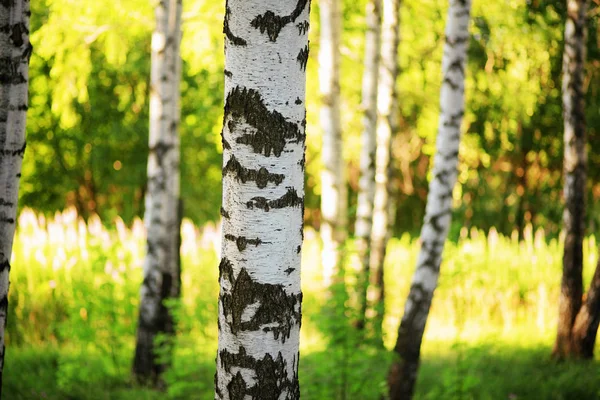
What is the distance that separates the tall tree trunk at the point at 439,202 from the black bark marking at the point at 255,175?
7.53ft

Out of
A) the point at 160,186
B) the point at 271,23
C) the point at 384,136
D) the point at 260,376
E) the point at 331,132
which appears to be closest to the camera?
the point at 271,23

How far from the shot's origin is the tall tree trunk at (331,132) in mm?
6566

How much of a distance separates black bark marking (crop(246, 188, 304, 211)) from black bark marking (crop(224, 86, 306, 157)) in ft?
A: 0.51

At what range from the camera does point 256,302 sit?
2.35 metres

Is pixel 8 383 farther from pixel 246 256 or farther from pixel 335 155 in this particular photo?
pixel 246 256

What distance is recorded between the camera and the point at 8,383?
5.55 meters

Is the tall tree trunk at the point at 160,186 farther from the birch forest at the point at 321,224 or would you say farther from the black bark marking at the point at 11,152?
the black bark marking at the point at 11,152

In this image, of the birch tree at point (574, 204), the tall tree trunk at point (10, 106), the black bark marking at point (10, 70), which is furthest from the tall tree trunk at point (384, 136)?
the black bark marking at point (10, 70)

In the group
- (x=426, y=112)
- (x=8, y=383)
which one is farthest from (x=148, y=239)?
(x=426, y=112)

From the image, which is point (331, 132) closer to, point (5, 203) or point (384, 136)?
point (384, 136)

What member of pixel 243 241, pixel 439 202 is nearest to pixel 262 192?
pixel 243 241

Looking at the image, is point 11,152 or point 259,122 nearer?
point 259,122

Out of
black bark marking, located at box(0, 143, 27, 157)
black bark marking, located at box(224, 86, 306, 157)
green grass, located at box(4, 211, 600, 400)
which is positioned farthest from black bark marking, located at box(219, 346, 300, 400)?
green grass, located at box(4, 211, 600, 400)

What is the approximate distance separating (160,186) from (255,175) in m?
3.05
